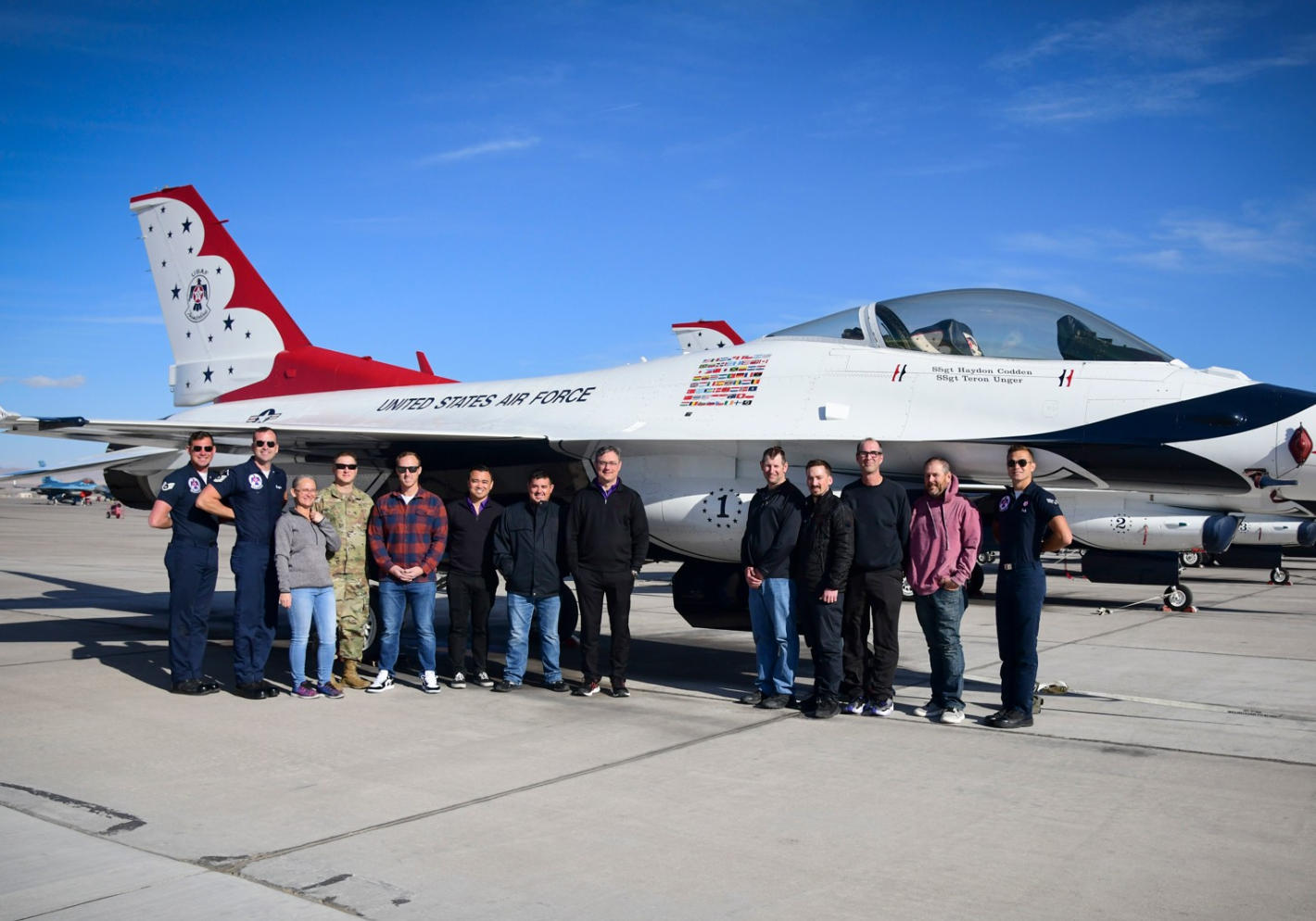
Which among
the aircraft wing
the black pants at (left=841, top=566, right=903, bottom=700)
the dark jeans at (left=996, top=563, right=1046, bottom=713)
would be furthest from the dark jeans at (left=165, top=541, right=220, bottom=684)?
the dark jeans at (left=996, top=563, right=1046, bottom=713)

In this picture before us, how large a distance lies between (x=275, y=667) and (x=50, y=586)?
27.8ft

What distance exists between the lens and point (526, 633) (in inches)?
281

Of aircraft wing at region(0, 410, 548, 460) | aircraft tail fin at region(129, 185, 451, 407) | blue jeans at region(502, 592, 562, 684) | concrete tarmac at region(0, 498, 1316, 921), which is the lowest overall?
concrete tarmac at region(0, 498, 1316, 921)

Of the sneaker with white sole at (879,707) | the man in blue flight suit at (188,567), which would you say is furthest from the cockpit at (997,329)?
the man in blue flight suit at (188,567)

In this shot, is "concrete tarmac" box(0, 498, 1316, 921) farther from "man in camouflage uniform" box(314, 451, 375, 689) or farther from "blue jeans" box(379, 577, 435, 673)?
"man in camouflage uniform" box(314, 451, 375, 689)

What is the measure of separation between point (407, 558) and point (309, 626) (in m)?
0.76

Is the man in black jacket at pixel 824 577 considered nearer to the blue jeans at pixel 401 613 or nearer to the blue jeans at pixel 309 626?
the blue jeans at pixel 401 613

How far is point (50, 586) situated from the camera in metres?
14.4

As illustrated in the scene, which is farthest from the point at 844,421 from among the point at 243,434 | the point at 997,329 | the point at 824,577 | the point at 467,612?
the point at 243,434

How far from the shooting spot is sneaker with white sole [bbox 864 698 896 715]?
20.5 ft

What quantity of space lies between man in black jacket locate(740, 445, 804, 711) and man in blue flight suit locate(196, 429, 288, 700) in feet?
10.3

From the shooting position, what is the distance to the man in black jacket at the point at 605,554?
6797 millimetres

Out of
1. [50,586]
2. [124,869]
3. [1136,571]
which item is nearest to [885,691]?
[124,869]

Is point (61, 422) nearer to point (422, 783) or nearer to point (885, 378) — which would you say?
point (422, 783)
